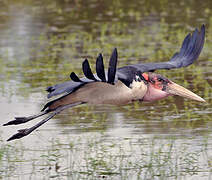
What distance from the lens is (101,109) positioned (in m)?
9.19

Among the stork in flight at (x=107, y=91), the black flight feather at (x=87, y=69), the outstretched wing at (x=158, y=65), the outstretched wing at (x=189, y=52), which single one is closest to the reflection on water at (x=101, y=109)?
the stork in flight at (x=107, y=91)

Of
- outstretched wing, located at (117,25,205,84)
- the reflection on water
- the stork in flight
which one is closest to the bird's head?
the stork in flight

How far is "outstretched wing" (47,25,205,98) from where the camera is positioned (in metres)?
7.07

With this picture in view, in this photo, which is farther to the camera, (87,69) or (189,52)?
(189,52)

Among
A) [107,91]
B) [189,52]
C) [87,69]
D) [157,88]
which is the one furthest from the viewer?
[189,52]

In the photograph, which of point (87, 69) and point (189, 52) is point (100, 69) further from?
point (189, 52)

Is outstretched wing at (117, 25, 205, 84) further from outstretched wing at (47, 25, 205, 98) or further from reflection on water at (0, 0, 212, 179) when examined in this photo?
reflection on water at (0, 0, 212, 179)

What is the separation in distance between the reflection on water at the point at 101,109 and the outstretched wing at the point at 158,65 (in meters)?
0.59

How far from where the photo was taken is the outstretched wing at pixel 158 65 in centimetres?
707

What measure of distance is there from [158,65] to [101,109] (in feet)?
5.71

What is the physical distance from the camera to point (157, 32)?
15.4 metres

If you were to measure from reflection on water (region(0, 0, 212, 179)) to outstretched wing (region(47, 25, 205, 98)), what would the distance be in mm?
590

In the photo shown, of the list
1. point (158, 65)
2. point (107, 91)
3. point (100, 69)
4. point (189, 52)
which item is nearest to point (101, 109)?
point (189, 52)

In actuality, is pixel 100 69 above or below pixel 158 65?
below
